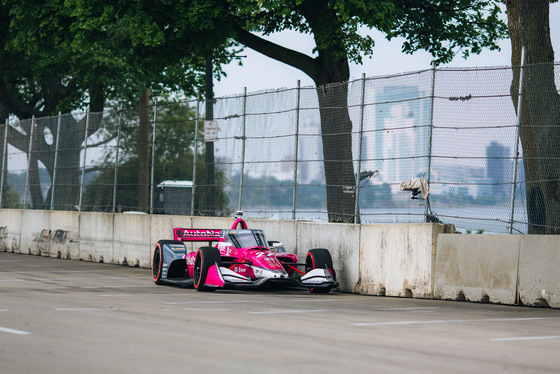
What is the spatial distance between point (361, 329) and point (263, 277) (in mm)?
6132

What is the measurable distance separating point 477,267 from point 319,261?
Answer: 2.93 meters

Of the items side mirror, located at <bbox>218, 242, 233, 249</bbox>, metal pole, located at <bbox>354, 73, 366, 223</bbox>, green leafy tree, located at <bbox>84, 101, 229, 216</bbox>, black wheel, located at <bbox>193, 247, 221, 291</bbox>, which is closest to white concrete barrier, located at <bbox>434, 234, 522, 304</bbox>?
metal pole, located at <bbox>354, 73, 366, 223</bbox>

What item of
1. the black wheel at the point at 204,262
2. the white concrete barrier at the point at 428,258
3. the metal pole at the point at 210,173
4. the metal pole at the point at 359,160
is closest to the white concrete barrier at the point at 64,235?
the white concrete barrier at the point at 428,258

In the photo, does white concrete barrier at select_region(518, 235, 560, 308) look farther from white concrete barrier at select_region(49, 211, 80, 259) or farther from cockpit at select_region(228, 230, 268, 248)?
white concrete barrier at select_region(49, 211, 80, 259)

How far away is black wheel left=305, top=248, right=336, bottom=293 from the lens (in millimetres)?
16203

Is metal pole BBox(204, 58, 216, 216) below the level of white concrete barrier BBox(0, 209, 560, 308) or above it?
above

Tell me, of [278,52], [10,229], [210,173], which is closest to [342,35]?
[278,52]

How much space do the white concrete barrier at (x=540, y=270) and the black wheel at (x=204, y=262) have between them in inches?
201

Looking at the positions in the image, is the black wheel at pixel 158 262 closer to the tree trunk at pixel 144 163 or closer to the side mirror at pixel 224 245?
the side mirror at pixel 224 245

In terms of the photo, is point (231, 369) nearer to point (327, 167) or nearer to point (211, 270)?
point (211, 270)

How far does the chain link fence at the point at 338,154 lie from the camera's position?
14398mm

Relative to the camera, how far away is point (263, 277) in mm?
15758

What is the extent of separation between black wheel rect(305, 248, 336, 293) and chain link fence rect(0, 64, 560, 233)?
932 millimetres

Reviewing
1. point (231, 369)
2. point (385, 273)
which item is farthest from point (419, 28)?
point (231, 369)
